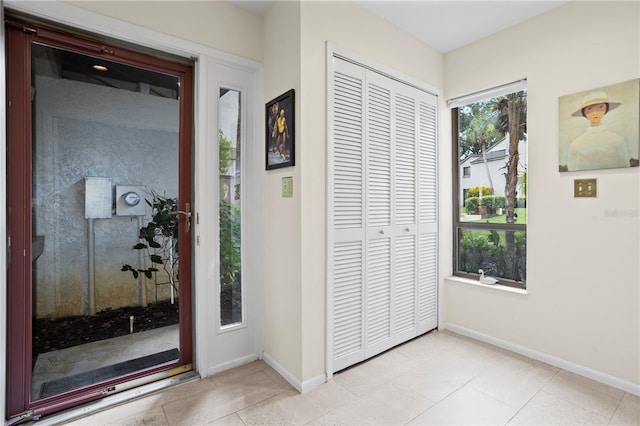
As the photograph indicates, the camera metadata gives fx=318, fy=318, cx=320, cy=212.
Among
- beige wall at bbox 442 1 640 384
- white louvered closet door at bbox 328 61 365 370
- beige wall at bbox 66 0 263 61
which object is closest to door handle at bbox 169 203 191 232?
white louvered closet door at bbox 328 61 365 370

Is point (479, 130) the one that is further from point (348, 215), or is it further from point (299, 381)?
point (299, 381)

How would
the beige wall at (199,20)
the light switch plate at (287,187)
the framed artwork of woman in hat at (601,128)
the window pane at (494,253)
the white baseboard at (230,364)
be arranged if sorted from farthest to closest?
the window pane at (494,253) → the white baseboard at (230,364) → the light switch plate at (287,187) → the framed artwork of woman in hat at (601,128) → the beige wall at (199,20)

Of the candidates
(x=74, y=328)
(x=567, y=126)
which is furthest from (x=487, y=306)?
(x=74, y=328)

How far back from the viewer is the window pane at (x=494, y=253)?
8.73 ft

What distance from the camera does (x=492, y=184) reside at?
284 centimetres

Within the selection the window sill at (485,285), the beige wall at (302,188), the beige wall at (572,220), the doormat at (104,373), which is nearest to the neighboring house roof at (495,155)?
the beige wall at (572,220)

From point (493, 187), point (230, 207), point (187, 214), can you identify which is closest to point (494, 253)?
point (493, 187)

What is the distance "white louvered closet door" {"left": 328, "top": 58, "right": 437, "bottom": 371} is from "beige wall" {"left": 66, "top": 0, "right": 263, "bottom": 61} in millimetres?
706

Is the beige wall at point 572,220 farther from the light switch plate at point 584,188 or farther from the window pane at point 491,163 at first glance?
the window pane at point 491,163

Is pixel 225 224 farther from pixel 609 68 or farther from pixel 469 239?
pixel 609 68

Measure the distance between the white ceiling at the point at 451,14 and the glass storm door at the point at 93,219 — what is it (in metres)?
1.08

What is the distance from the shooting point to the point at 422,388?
2047 mm

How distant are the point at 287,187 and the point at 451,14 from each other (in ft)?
5.97

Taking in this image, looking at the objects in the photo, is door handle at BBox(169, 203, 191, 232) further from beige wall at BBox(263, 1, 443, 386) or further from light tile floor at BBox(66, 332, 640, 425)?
light tile floor at BBox(66, 332, 640, 425)
